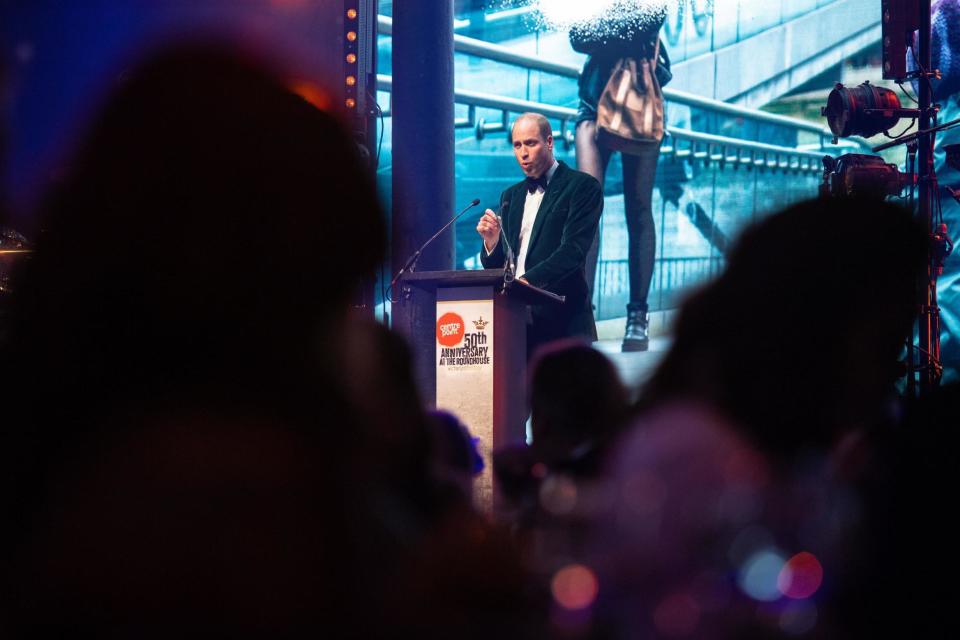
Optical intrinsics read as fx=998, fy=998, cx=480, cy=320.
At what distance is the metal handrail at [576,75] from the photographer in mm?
6500

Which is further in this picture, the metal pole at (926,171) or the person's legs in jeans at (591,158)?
the person's legs in jeans at (591,158)

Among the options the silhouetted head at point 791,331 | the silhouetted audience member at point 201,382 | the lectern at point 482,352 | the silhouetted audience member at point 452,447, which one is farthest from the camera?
the lectern at point 482,352

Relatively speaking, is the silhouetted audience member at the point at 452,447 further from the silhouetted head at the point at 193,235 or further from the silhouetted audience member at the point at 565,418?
the silhouetted head at the point at 193,235

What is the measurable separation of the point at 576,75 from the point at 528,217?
5.85 ft

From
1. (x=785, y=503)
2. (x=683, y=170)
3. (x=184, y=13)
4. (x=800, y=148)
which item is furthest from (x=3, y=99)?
(x=800, y=148)

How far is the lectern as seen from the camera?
407cm

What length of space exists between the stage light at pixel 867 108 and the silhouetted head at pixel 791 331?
4.12m

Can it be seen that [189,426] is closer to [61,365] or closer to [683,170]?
[61,365]

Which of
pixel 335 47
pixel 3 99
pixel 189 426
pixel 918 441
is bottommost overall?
pixel 918 441

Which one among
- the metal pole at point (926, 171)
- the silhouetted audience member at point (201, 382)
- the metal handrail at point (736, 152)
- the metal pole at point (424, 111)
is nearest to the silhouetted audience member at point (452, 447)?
the silhouetted audience member at point (201, 382)

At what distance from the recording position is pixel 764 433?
39.8 inches

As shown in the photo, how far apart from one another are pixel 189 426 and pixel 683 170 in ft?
20.3

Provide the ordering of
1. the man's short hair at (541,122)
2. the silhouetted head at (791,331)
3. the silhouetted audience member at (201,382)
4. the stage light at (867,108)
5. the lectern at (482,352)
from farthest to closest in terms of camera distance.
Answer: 1. the man's short hair at (541,122)
2. the stage light at (867,108)
3. the lectern at (482,352)
4. the silhouetted head at (791,331)
5. the silhouetted audience member at (201,382)

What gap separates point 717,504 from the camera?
0.66 m
